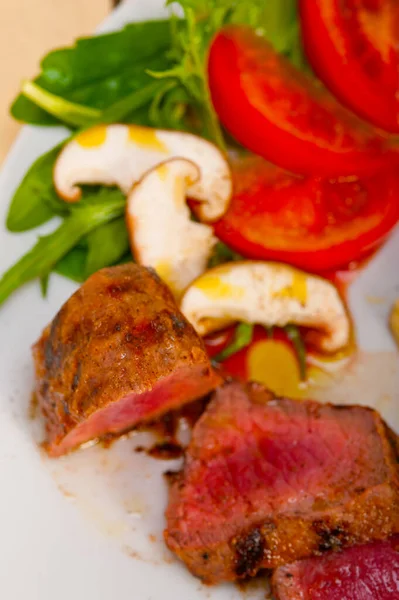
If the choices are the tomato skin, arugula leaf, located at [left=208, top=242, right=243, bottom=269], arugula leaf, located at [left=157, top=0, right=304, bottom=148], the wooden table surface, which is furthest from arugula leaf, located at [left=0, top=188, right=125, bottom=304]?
the tomato skin

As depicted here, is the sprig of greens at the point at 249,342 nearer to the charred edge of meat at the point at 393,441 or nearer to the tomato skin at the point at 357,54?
the charred edge of meat at the point at 393,441

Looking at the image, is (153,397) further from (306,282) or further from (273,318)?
(306,282)

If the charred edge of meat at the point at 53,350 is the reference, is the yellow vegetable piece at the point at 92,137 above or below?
above

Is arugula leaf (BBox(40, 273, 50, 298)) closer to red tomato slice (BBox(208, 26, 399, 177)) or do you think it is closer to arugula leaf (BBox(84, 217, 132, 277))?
arugula leaf (BBox(84, 217, 132, 277))

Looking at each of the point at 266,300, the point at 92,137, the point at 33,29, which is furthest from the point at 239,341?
the point at 33,29

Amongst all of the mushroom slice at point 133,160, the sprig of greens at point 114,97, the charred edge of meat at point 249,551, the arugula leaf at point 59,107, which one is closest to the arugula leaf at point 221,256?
the sprig of greens at point 114,97
